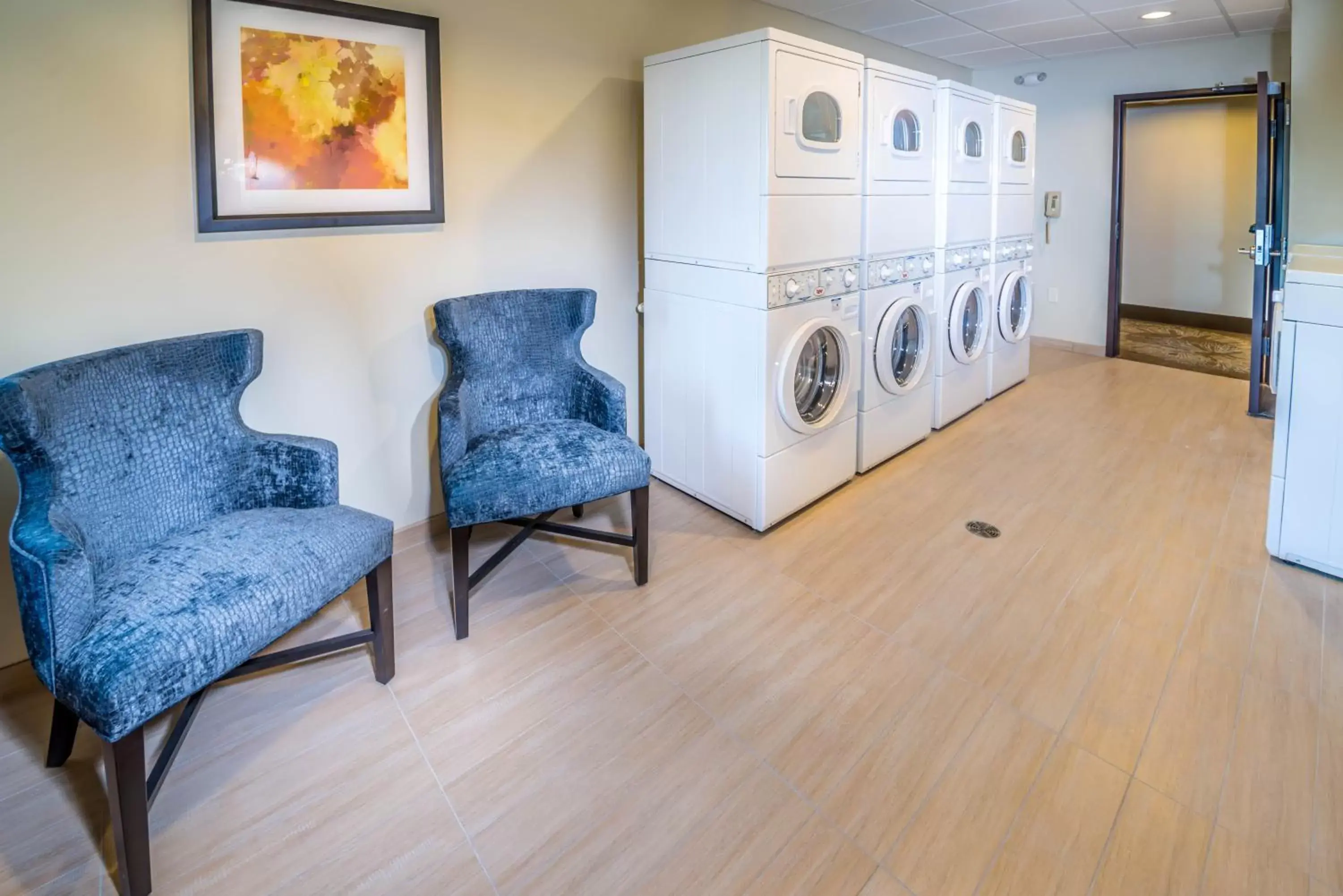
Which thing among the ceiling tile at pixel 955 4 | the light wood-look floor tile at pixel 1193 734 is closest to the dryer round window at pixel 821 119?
the ceiling tile at pixel 955 4

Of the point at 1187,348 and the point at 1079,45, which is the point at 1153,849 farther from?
the point at 1187,348

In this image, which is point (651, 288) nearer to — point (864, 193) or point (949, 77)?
point (864, 193)

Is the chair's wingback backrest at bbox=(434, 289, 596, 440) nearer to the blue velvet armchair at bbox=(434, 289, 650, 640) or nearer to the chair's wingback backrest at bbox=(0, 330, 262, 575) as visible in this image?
the blue velvet armchair at bbox=(434, 289, 650, 640)

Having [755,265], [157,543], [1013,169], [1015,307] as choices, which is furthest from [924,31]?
[157,543]

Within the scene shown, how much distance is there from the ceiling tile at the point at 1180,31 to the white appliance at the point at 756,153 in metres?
3.05

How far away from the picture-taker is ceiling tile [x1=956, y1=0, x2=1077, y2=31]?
4242mm

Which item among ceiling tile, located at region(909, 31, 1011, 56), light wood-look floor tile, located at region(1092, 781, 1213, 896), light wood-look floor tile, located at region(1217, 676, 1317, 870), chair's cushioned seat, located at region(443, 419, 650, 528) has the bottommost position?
light wood-look floor tile, located at region(1092, 781, 1213, 896)

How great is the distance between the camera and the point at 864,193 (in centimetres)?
334

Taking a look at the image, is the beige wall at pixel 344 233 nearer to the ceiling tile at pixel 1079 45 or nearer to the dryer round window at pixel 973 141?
the dryer round window at pixel 973 141

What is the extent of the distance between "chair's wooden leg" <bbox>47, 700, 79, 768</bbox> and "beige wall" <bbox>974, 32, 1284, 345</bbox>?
6568 mm

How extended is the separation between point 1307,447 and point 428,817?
299 centimetres

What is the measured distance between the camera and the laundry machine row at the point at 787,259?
2871mm

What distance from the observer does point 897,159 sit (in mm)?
3502

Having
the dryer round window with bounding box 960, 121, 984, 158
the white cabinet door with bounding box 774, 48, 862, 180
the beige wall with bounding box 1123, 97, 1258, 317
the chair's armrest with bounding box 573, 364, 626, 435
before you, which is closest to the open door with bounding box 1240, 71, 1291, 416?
the dryer round window with bounding box 960, 121, 984, 158
